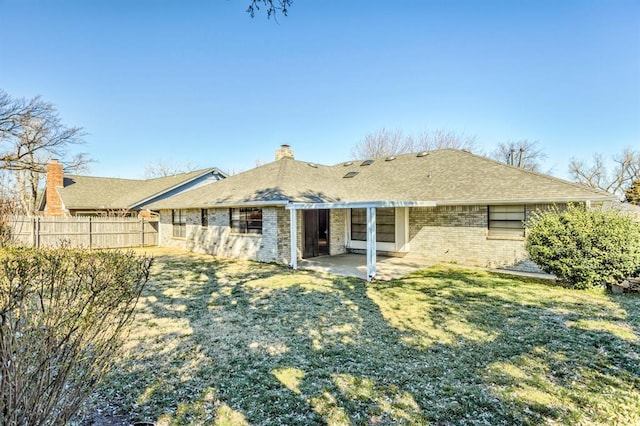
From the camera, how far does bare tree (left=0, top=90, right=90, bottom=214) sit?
68.6ft

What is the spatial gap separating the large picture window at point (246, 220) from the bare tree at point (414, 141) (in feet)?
73.9

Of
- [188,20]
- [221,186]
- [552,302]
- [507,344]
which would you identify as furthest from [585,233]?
[221,186]

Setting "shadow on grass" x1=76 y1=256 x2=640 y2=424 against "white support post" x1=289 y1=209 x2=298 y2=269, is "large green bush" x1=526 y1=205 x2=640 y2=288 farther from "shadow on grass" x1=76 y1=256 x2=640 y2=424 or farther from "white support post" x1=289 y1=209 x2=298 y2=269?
"white support post" x1=289 y1=209 x2=298 y2=269

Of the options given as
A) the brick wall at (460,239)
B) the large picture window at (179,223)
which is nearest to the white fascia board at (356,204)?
the brick wall at (460,239)

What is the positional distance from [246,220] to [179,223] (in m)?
6.54

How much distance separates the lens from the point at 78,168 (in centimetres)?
2911

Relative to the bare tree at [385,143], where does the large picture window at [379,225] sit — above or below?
below

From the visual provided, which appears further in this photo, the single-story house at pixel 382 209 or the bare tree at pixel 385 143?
the bare tree at pixel 385 143

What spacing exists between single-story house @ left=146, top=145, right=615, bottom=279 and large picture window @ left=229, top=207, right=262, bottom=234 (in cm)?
4

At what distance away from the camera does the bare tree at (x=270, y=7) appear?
4066mm

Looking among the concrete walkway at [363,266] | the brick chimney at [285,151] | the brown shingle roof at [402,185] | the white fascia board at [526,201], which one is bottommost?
the concrete walkway at [363,266]

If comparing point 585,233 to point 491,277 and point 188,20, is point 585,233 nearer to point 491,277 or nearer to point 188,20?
point 491,277

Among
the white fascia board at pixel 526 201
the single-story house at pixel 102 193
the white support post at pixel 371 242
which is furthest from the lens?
the single-story house at pixel 102 193

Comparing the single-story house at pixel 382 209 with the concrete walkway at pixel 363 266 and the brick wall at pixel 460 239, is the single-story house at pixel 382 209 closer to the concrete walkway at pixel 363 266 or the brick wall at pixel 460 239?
the brick wall at pixel 460 239
